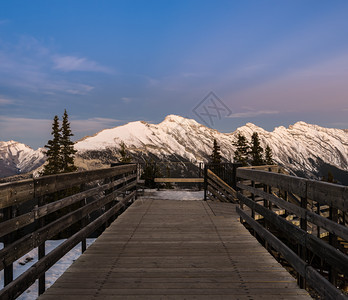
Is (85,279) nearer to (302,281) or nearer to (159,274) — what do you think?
(159,274)

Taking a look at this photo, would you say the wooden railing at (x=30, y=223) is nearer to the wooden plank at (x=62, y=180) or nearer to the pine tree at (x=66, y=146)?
the wooden plank at (x=62, y=180)

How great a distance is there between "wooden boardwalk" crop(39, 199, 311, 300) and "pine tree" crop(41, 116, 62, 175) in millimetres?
44151

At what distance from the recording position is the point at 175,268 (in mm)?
4012

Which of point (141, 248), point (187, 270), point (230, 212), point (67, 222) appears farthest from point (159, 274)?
point (230, 212)

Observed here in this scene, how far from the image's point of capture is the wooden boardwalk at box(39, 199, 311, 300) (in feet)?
10.7

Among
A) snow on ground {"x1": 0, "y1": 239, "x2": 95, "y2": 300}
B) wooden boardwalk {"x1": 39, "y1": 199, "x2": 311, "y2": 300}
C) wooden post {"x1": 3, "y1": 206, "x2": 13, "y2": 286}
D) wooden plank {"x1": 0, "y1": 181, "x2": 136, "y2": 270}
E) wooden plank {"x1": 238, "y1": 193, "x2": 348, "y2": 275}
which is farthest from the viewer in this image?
snow on ground {"x1": 0, "y1": 239, "x2": 95, "y2": 300}

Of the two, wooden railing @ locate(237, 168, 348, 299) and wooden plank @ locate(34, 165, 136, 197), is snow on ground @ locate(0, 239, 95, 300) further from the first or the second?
wooden railing @ locate(237, 168, 348, 299)

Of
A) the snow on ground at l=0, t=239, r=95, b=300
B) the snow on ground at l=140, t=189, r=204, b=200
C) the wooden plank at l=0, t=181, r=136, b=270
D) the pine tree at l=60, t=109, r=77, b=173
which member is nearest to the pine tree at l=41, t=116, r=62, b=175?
the pine tree at l=60, t=109, r=77, b=173

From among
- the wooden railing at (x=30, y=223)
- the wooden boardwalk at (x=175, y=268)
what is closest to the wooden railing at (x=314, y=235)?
the wooden boardwalk at (x=175, y=268)

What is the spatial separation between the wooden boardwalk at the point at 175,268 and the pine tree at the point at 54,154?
1738 inches

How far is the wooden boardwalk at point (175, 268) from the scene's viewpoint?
3.26 m

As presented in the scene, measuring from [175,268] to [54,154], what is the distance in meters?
49.0

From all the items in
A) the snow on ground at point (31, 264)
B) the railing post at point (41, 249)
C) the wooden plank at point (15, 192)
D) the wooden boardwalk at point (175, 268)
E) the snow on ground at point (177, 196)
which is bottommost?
the snow on ground at point (31, 264)

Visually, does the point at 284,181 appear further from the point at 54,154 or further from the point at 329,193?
the point at 54,154
